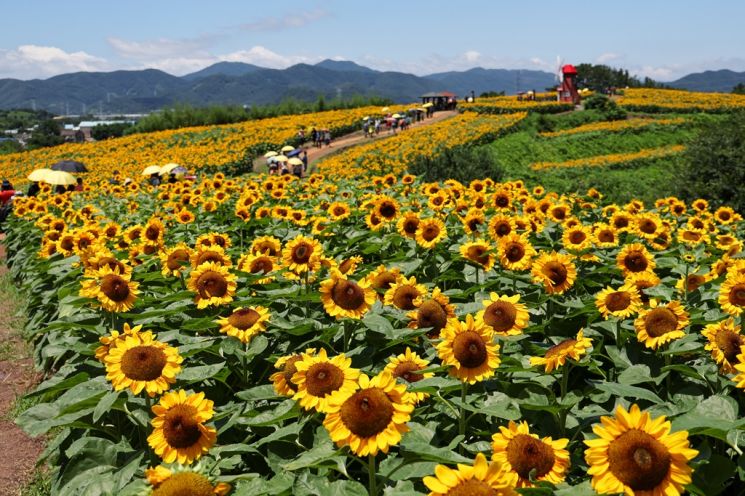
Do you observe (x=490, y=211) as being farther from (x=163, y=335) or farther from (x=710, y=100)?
(x=710, y=100)

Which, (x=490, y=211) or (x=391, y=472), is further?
(x=490, y=211)

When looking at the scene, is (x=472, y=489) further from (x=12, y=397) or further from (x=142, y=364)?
(x=12, y=397)

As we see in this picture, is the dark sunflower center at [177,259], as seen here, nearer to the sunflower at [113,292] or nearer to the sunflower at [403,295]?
the sunflower at [113,292]

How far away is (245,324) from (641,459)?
211cm

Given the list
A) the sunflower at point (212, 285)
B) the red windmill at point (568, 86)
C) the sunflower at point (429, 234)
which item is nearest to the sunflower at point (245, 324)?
the sunflower at point (212, 285)

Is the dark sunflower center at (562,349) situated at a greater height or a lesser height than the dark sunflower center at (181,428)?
greater

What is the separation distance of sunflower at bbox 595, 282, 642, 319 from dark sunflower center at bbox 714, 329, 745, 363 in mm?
570

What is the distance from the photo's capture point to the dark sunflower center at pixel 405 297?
359cm

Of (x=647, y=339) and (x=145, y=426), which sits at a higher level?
(x=647, y=339)

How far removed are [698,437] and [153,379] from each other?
2376mm

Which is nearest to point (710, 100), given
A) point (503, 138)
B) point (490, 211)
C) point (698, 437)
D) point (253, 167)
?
point (503, 138)

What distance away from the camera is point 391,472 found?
230 cm

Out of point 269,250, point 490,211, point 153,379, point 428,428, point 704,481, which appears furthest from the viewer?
point 490,211

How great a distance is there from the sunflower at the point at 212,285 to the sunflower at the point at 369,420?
186 cm
